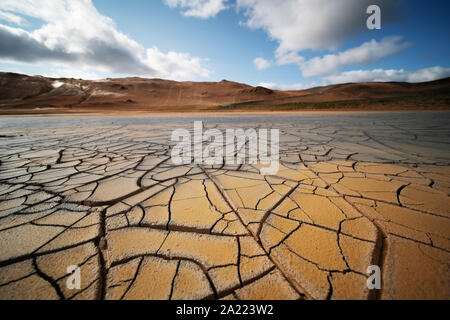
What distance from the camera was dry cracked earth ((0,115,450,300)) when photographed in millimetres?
870

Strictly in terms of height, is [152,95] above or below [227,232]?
above

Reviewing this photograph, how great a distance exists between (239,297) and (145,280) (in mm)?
480

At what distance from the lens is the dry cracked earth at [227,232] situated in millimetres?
870

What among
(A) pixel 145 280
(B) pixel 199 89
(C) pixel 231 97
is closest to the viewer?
(A) pixel 145 280

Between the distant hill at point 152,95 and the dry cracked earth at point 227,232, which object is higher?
the distant hill at point 152,95

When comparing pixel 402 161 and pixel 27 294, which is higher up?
pixel 402 161

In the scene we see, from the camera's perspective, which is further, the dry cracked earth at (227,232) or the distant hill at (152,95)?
the distant hill at (152,95)

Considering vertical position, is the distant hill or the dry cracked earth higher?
the distant hill

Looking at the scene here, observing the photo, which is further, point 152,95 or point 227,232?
point 152,95

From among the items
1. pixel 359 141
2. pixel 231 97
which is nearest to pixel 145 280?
pixel 359 141

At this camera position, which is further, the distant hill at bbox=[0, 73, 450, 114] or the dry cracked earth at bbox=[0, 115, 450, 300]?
the distant hill at bbox=[0, 73, 450, 114]

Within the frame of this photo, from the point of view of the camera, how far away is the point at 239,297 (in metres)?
0.83

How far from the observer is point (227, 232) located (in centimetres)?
120
